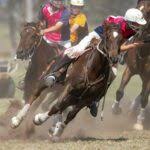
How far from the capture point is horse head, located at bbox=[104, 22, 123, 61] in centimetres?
1088

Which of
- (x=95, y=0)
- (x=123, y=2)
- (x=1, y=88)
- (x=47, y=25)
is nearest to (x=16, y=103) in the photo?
(x=47, y=25)

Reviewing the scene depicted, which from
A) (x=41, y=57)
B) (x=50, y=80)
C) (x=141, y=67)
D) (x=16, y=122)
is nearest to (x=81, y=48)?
(x=50, y=80)

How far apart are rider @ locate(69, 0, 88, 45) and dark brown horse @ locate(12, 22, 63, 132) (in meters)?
1.52

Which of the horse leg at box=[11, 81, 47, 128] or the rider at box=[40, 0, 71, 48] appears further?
the rider at box=[40, 0, 71, 48]

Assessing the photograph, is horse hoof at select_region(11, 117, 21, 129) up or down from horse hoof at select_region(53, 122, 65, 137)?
up

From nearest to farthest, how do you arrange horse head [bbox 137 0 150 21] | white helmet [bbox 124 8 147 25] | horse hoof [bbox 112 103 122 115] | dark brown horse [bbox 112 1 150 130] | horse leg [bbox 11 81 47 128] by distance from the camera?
white helmet [bbox 124 8 147 25] < horse leg [bbox 11 81 47 128] < horse head [bbox 137 0 150 21] < dark brown horse [bbox 112 1 150 130] < horse hoof [bbox 112 103 122 115]

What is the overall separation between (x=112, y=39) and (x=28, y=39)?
3.04m

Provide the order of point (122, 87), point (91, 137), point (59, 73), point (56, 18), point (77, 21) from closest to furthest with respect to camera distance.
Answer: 1. point (59, 73)
2. point (91, 137)
3. point (56, 18)
4. point (122, 87)
5. point (77, 21)

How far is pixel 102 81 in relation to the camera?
11.5m

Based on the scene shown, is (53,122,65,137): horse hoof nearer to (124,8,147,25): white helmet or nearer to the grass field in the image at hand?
the grass field

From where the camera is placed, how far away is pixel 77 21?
52.1 ft

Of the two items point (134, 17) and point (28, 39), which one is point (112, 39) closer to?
point (134, 17)

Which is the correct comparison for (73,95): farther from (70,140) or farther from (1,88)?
(1,88)

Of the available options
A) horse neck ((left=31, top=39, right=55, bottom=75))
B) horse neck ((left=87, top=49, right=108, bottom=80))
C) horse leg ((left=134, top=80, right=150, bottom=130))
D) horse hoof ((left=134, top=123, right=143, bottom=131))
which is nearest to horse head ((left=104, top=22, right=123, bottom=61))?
horse neck ((left=87, top=49, right=108, bottom=80))
